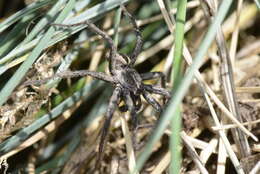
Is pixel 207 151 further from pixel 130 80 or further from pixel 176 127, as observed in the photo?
pixel 176 127

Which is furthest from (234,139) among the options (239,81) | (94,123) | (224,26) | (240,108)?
(224,26)

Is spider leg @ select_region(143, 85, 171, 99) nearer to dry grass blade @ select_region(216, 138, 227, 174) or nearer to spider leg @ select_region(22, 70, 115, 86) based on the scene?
spider leg @ select_region(22, 70, 115, 86)

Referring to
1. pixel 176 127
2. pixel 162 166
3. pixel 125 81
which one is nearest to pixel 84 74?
pixel 125 81

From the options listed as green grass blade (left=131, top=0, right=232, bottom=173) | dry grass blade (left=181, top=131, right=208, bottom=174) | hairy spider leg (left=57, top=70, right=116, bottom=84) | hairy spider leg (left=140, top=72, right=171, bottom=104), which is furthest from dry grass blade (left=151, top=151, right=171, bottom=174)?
green grass blade (left=131, top=0, right=232, bottom=173)

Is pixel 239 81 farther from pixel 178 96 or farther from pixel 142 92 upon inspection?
pixel 178 96

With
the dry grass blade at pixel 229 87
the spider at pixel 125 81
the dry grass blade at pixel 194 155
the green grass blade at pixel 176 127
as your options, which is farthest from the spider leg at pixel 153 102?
the green grass blade at pixel 176 127

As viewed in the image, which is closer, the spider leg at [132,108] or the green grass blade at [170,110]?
the green grass blade at [170,110]

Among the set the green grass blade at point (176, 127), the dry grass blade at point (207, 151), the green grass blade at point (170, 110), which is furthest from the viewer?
the dry grass blade at point (207, 151)

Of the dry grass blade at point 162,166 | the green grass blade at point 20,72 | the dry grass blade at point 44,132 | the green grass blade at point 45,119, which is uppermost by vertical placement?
the green grass blade at point 20,72

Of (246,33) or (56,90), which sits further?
(246,33)

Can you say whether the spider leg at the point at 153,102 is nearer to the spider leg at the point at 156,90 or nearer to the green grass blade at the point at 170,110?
the spider leg at the point at 156,90

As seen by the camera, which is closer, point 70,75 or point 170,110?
point 170,110
